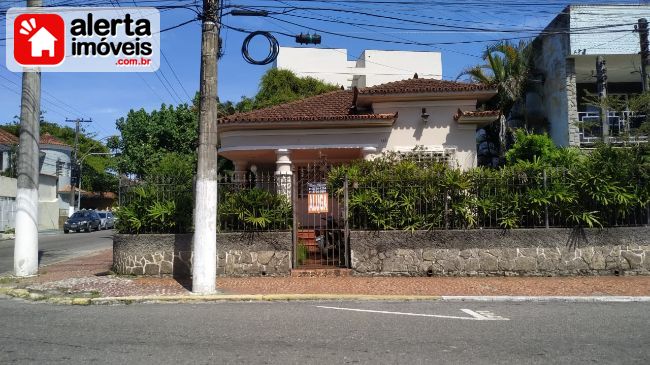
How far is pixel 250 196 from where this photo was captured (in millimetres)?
11516

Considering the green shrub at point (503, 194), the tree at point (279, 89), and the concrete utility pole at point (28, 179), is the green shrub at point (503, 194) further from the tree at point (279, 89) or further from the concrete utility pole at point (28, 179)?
the tree at point (279, 89)

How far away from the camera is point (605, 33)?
19.4m

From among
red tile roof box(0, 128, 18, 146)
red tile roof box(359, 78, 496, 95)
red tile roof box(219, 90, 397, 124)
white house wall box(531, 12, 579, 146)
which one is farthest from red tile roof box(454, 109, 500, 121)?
red tile roof box(0, 128, 18, 146)

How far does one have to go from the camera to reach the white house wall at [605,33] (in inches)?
758

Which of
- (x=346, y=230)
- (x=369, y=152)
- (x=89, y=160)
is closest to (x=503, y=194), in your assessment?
(x=346, y=230)

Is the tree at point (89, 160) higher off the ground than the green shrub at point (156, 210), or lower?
higher

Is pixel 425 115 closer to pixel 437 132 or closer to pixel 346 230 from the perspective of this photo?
pixel 437 132

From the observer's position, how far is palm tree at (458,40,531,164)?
69.7 ft

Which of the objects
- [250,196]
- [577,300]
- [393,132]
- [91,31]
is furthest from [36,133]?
[577,300]

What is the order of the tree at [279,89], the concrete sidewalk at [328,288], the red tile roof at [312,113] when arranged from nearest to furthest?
the concrete sidewalk at [328,288] < the red tile roof at [312,113] < the tree at [279,89]

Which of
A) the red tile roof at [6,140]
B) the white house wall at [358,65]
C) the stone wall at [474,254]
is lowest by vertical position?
the stone wall at [474,254]

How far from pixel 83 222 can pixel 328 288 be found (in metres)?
31.5

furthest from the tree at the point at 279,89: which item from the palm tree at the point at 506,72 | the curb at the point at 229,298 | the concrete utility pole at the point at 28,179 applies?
the curb at the point at 229,298

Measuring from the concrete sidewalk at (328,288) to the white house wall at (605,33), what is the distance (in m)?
11.2
